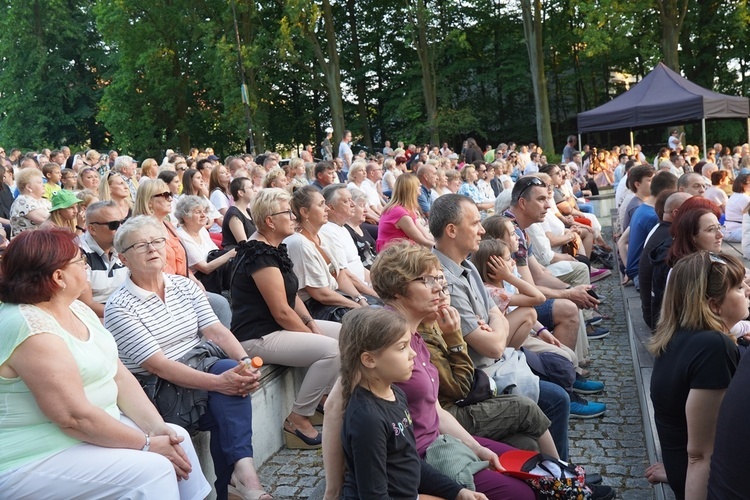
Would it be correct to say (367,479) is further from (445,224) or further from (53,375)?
(445,224)

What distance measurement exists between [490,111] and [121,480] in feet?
113

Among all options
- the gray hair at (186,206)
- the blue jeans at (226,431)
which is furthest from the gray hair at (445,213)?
the gray hair at (186,206)

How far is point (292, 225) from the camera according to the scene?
505 cm

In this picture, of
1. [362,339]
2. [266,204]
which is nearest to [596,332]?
[266,204]

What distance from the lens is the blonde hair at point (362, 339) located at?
2750 millimetres

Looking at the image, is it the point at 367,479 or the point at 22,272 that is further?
the point at 22,272

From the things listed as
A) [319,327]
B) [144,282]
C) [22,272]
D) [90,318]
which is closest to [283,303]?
[319,327]

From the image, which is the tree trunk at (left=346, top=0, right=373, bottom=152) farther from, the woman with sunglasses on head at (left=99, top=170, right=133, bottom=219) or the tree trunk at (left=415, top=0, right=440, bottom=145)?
the woman with sunglasses on head at (left=99, top=170, right=133, bottom=219)

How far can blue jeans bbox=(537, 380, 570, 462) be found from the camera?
411 cm

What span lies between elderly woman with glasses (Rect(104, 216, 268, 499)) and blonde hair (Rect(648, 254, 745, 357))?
6.30 ft

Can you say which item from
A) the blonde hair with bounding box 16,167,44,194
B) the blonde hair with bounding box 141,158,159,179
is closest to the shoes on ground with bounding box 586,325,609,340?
the blonde hair with bounding box 16,167,44,194

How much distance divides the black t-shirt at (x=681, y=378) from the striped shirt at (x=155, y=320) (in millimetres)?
2304

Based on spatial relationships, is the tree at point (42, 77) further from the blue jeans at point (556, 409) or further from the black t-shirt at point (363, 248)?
the blue jeans at point (556, 409)

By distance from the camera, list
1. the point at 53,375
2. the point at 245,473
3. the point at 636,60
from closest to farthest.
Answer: the point at 53,375 < the point at 245,473 < the point at 636,60
